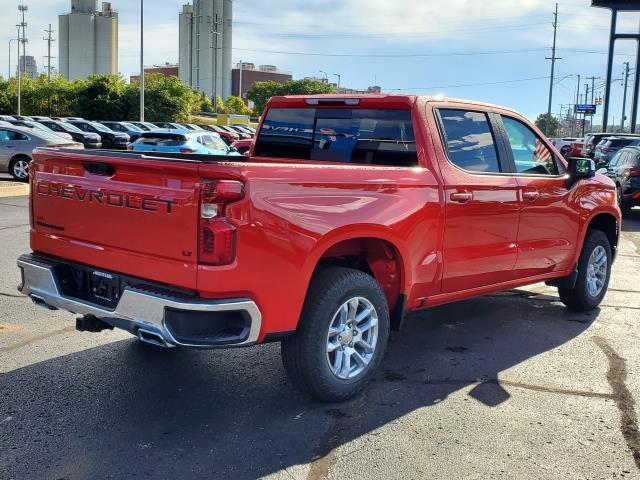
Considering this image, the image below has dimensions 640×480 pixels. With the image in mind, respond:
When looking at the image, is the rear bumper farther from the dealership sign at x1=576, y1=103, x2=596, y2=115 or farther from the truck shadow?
the dealership sign at x1=576, y1=103, x2=596, y2=115

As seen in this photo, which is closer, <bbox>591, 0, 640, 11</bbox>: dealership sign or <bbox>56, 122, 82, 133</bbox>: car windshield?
<bbox>56, 122, 82, 133</bbox>: car windshield

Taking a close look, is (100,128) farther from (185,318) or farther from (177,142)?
(185,318)

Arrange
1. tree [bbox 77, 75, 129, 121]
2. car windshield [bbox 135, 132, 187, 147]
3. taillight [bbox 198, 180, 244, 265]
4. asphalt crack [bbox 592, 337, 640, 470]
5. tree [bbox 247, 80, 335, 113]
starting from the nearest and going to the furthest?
taillight [bbox 198, 180, 244, 265]
asphalt crack [bbox 592, 337, 640, 470]
car windshield [bbox 135, 132, 187, 147]
tree [bbox 77, 75, 129, 121]
tree [bbox 247, 80, 335, 113]

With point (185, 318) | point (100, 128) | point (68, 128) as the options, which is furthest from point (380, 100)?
point (100, 128)

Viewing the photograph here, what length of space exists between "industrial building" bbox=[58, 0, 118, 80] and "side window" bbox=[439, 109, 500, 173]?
500 feet

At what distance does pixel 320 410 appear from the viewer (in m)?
4.45

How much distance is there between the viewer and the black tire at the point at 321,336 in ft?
14.0

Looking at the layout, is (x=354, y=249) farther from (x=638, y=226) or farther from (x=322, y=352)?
(x=638, y=226)

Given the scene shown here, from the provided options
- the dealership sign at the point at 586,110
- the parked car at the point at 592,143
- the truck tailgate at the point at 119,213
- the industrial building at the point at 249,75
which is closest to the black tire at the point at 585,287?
the truck tailgate at the point at 119,213

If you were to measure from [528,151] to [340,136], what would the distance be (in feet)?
5.63

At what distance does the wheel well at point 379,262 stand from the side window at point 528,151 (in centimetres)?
172

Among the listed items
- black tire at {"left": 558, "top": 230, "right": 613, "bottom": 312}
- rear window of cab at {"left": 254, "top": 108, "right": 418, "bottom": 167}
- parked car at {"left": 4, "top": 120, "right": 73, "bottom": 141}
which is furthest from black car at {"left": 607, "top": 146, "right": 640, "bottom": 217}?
parked car at {"left": 4, "top": 120, "right": 73, "bottom": 141}

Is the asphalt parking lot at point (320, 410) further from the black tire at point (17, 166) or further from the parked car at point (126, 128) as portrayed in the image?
the parked car at point (126, 128)

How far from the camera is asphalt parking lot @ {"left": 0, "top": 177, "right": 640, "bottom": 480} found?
3.73 meters
